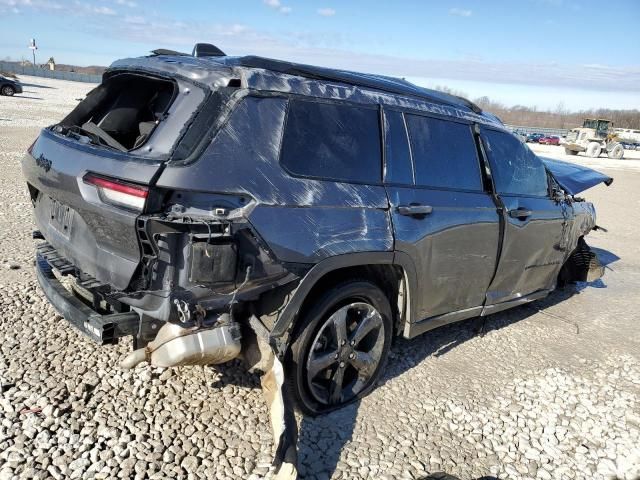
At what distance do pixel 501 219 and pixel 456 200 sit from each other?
1.88 feet

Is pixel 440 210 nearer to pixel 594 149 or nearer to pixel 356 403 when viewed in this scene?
pixel 356 403

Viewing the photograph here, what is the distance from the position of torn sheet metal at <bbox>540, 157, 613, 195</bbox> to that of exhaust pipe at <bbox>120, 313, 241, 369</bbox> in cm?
389

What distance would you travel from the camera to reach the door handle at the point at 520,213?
13.5 feet

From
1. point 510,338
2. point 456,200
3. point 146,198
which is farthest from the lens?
point 510,338

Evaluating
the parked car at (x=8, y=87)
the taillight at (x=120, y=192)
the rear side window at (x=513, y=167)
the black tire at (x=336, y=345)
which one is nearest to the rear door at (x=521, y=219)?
the rear side window at (x=513, y=167)

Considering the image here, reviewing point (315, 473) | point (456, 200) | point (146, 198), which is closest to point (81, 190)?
point (146, 198)

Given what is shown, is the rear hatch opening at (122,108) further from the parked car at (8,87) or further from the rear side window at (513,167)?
the parked car at (8,87)

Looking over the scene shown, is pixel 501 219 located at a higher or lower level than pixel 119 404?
higher

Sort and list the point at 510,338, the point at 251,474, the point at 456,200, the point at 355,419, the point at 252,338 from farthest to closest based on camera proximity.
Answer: the point at 510,338, the point at 456,200, the point at 355,419, the point at 252,338, the point at 251,474

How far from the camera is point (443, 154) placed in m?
3.68

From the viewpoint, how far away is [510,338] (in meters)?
4.73

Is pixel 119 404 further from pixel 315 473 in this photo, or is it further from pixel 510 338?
pixel 510 338

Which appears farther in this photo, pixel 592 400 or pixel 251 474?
pixel 592 400

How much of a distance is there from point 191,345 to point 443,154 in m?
2.17
